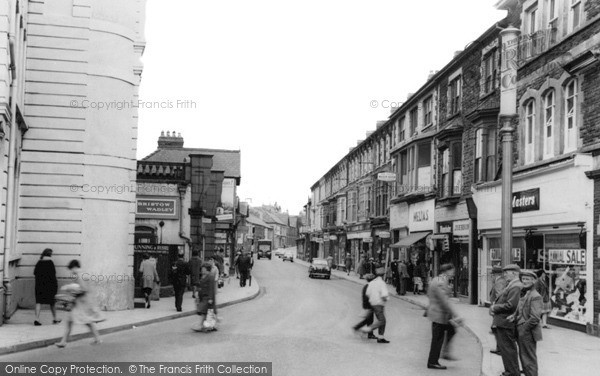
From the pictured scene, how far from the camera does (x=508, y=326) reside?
9.74m

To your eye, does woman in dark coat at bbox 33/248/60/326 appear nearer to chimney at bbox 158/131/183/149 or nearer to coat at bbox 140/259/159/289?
coat at bbox 140/259/159/289

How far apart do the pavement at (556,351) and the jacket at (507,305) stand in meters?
1.22

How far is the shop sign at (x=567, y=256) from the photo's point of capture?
17.0 metres

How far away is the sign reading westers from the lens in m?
26.7

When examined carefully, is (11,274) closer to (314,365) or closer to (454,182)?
(314,365)

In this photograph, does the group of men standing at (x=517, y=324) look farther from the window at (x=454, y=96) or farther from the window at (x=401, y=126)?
the window at (x=401, y=126)

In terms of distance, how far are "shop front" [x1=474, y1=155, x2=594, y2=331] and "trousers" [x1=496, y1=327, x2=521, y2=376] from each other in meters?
7.23

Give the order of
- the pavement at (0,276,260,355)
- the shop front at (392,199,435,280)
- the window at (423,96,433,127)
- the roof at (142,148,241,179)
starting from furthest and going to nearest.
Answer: the roof at (142,148,241,179)
the window at (423,96,433,127)
the shop front at (392,199,435,280)
the pavement at (0,276,260,355)

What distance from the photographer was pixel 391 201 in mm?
38938

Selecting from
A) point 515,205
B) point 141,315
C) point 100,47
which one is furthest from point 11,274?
point 515,205

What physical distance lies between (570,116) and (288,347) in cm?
1051

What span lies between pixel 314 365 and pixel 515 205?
12744 mm

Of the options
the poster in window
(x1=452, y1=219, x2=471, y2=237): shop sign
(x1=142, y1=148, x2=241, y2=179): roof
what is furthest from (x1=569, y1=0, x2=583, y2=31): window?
(x1=142, y1=148, x2=241, y2=179): roof

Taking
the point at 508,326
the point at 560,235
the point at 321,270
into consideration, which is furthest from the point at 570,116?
the point at 321,270
